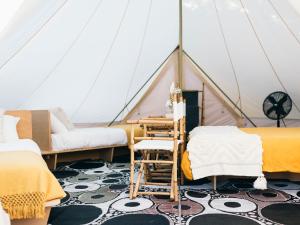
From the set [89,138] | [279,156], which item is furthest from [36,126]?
[279,156]

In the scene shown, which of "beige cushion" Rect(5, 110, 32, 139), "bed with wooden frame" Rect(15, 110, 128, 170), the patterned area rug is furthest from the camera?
"bed with wooden frame" Rect(15, 110, 128, 170)

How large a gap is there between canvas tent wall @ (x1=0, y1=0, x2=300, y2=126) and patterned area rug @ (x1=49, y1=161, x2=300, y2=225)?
172 centimetres

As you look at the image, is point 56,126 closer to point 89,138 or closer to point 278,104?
point 89,138

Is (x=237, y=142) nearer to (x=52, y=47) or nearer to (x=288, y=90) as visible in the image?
(x=288, y=90)

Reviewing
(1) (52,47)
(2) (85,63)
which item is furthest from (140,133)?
(1) (52,47)

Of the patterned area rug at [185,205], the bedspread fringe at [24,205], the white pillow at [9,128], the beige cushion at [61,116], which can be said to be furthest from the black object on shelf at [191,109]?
the bedspread fringe at [24,205]

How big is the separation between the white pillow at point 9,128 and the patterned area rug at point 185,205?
757 millimetres

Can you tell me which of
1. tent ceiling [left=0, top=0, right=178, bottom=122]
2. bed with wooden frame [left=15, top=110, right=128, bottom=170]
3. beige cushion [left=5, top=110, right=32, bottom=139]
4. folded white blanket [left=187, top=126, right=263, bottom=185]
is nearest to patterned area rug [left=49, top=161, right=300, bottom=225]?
folded white blanket [left=187, top=126, right=263, bottom=185]

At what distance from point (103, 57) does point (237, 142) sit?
266cm

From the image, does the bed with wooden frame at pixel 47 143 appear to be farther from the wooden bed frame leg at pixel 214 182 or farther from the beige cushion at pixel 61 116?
the wooden bed frame leg at pixel 214 182

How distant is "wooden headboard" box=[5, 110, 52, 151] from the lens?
394 cm

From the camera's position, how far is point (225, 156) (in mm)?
3072

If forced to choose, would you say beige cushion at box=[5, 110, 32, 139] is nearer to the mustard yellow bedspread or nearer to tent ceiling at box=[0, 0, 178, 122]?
tent ceiling at box=[0, 0, 178, 122]

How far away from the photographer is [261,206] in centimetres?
269
